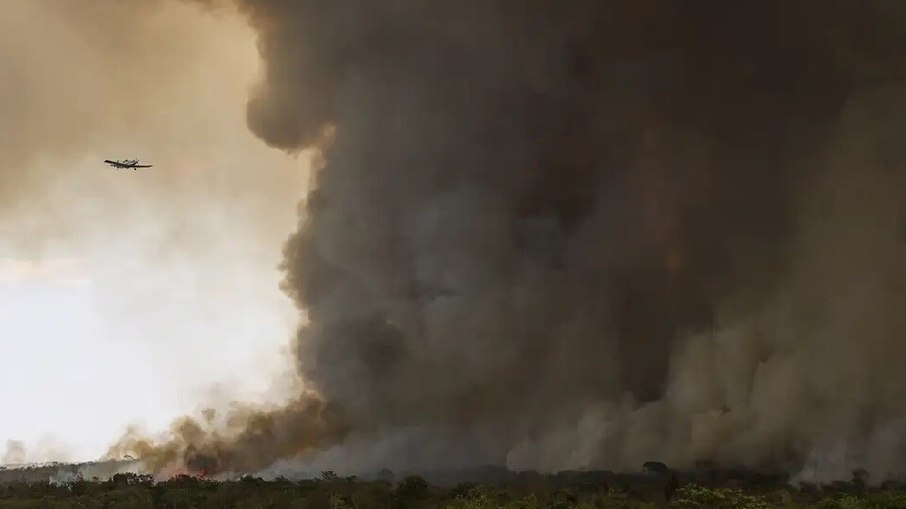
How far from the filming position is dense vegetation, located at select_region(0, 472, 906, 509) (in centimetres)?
5006

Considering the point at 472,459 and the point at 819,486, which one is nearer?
the point at 819,486

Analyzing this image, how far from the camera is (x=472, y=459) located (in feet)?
279

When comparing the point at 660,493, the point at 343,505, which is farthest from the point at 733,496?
the point at 343,505

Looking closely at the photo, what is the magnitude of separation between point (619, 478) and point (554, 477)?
5.10 metres

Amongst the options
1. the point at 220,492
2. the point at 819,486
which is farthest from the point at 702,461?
the point at 220,492

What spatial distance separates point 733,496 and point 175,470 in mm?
55667

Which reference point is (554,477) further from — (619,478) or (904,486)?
(904,486)

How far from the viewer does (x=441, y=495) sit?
57531 millimetres

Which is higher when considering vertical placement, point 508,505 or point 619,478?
point 619,478

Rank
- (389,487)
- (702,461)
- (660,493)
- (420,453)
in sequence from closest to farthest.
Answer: (660,493) → (389,487) → (702,461) → (420,453)

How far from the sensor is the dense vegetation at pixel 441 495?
5006 cm

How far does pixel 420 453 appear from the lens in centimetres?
8450

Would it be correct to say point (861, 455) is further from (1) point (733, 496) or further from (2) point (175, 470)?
(2) point (175, 470)

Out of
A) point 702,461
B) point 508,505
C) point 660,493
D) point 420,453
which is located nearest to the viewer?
point 508,505
